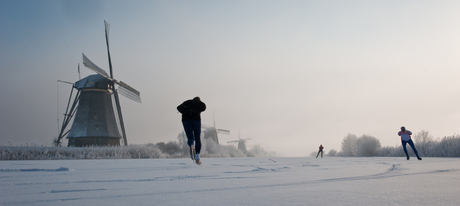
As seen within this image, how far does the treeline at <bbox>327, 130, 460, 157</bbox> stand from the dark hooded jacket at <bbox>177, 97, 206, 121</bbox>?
15088 mm

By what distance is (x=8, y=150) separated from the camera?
15.3 m

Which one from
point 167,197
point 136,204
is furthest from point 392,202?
point 136,204

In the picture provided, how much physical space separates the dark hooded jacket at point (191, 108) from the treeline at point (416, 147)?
15088 mm

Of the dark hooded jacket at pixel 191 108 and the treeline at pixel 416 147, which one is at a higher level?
the dark hooded jacket at pixel 191 108

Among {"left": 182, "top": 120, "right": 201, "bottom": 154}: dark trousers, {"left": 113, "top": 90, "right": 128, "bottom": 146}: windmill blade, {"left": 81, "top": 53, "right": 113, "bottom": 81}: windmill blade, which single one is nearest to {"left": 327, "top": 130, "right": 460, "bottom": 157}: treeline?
{"left": 182, "top": 120, "right": 201, "bottom": 154}: dark trousers

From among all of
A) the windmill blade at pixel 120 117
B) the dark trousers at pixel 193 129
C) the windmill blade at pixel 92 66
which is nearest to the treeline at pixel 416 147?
the dark trousers at pixel 193 129

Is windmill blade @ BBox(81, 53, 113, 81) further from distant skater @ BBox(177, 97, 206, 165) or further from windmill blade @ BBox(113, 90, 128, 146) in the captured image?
distant skater @ BBox(177, 97, 206, 165)

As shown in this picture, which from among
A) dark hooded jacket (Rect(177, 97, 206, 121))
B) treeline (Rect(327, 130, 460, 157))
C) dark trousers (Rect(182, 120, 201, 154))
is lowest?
treeline (Rect(327, 130, 460, 157))

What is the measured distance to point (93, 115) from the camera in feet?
90.5

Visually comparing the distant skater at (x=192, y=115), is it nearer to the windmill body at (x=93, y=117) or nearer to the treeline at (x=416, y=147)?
the treeline at (x=416, y=147)

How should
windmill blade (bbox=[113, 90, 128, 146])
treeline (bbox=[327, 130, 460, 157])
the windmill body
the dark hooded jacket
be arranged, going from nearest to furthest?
the dark hooded jacket
treeline (bbox=[327, 130, 460, 157])
the windmill body
windmill blade (bbox=[113, 90, 128, 146])

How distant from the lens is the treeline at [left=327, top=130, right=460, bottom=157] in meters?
15.5

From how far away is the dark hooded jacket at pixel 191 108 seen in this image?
6613 mm

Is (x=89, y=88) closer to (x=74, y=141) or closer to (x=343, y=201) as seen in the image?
(x=74, y=141)
